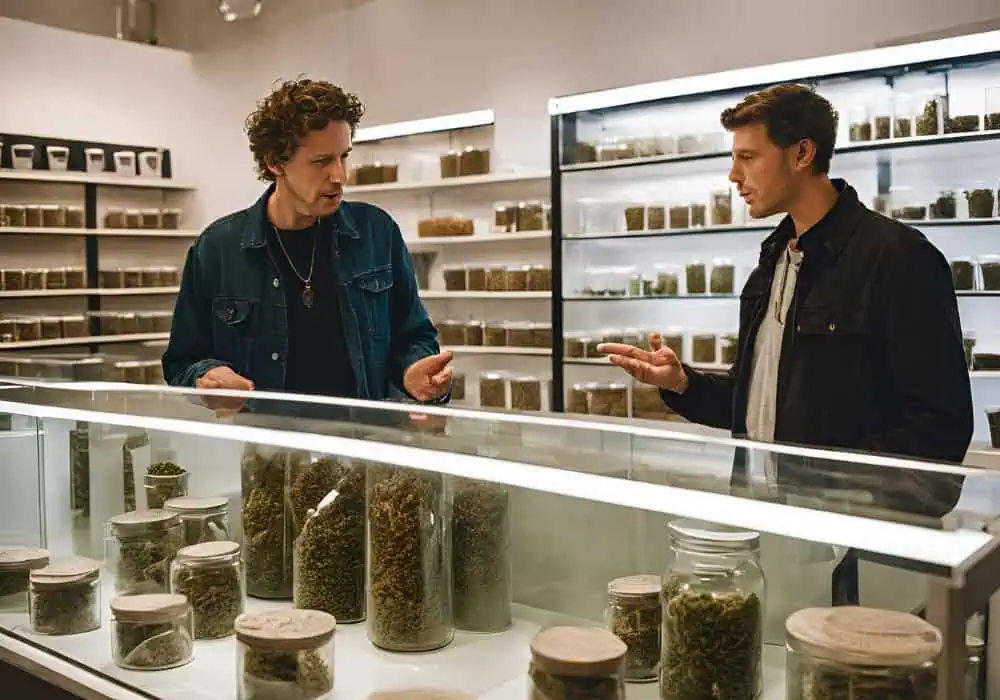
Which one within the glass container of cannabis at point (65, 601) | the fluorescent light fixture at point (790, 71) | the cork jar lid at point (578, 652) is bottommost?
the glass container of cannabis at point (65, 601)

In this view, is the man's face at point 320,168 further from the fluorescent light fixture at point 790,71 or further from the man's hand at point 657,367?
the fluorescent light fixture at point 790,71

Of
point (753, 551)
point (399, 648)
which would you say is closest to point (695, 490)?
point (753, 551)

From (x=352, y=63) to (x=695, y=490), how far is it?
5.81 metres

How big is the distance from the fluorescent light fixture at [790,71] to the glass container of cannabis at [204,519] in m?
3.28

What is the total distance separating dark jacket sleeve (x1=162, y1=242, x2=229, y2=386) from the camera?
7.35ft

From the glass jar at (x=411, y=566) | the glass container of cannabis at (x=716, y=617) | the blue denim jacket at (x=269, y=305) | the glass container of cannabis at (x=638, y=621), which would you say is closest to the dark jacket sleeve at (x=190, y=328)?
the blue denim jacket at (x=269, y=305)

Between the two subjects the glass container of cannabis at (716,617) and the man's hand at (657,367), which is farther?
the man's hand at (657,367)

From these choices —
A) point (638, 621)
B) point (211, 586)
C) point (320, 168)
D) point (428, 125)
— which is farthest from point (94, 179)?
point (638, 621)

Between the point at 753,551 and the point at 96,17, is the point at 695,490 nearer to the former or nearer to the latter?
the point at 753,551

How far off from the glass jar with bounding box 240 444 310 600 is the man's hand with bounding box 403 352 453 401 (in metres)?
0.60

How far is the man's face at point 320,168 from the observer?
81.0 inches

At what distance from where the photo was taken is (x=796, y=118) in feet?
6.60

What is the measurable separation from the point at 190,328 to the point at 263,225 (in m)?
0.29

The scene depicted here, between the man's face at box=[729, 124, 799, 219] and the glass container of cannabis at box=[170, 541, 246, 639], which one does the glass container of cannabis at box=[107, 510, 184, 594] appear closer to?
the glass container of cannabis at box=[170, 541, 246, 639]
